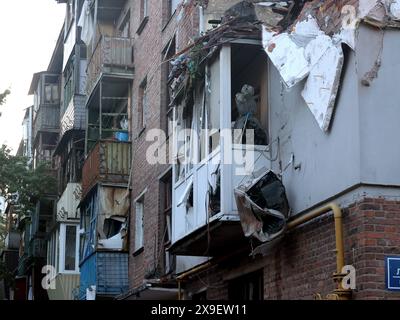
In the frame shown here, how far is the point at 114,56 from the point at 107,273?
19.2 ft

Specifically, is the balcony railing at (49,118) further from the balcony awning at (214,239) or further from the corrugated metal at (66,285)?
the balcony awning at (214,239)

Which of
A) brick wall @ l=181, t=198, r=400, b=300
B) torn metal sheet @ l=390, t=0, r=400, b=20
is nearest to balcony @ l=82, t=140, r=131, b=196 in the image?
brick wall @ l=181, t=198, r=400, b=300

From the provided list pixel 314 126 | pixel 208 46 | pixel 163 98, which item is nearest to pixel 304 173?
pixel 314 126

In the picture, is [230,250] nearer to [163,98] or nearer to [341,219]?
[341,219]

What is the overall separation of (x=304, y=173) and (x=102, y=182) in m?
10.7

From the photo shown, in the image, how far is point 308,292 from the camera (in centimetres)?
1070

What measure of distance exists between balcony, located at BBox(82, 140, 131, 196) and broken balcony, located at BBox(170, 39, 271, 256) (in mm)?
6813

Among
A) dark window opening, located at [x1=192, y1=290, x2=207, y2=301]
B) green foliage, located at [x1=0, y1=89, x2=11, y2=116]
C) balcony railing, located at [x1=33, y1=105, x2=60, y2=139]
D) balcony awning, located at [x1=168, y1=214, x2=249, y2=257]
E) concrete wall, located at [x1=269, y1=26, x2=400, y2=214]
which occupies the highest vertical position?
balcony railing, located at [x1=33, y1=105, x2=60, y2=139]

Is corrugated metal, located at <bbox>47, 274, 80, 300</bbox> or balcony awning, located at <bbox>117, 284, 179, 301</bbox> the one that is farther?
corrugated metal, located at <bbox>47, 274, 80, 300</bbox>

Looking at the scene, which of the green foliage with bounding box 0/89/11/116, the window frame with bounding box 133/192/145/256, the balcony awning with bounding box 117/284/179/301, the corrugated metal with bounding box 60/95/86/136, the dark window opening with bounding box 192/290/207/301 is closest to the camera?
the dark window opening with bounding box 192/290/207/301

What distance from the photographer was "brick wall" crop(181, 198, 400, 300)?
9.39m

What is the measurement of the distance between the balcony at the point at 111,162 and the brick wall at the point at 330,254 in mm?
9052

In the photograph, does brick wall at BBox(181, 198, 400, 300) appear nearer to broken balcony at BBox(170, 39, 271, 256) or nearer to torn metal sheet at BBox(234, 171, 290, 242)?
torn metal sheet at BBox(234, 171, 290, 242)

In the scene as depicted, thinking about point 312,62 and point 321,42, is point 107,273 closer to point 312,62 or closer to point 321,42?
point 312,62
